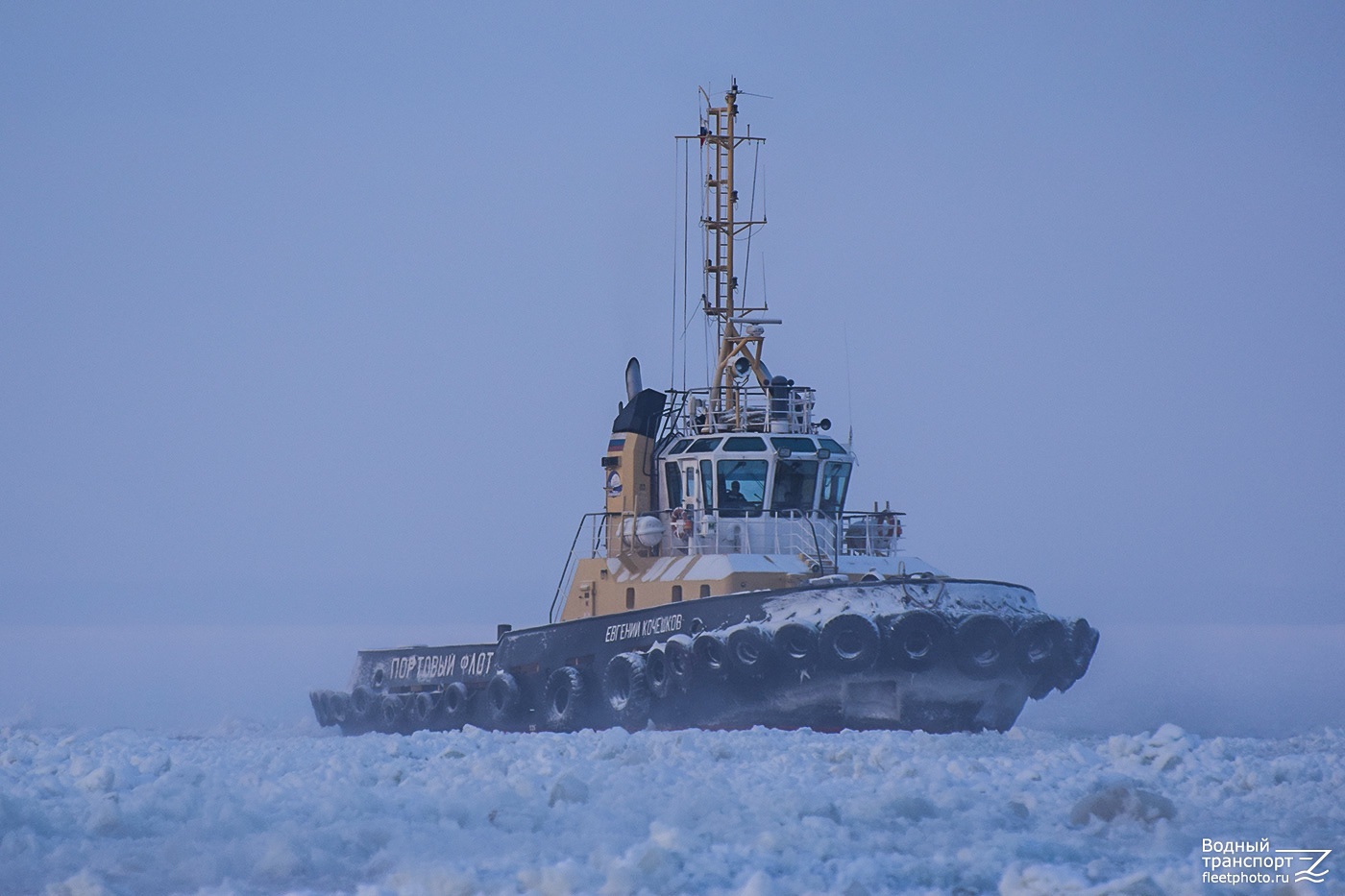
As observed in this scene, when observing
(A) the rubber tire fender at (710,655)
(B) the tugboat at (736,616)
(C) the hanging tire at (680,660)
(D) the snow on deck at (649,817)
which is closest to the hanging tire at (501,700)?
(B) the tugboat at (736,616)

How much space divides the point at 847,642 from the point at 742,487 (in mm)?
3558

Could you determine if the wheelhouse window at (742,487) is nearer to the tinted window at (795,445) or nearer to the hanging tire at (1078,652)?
the tinted window at (795,445)

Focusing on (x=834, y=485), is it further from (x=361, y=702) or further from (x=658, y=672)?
(x=361, y=702)

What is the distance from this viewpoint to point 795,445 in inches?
749

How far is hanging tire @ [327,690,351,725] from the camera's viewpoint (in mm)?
24219

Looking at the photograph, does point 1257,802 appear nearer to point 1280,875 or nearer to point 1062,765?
A: point 1062,765

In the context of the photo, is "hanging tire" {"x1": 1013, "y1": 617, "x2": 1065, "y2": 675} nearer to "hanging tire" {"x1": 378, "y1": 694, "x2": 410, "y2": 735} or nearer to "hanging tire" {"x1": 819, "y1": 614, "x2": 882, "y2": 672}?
"hanging tire" {"x1": 819, "y1": 614, "x2": 882, "y2": 672}

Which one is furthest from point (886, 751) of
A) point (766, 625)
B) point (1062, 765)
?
point (766, 625)

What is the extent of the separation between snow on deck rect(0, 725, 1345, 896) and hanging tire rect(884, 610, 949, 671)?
233 centimetres

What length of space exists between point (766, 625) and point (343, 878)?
791 centimetres

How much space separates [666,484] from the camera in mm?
19750

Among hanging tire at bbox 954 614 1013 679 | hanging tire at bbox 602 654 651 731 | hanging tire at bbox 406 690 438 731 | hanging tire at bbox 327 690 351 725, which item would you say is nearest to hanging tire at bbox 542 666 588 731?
hanging tire at bbox 602 654 651 731

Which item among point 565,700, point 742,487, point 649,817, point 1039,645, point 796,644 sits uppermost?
point 742,487

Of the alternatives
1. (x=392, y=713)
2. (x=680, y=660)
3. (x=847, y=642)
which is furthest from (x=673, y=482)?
(x=392, y=713)
